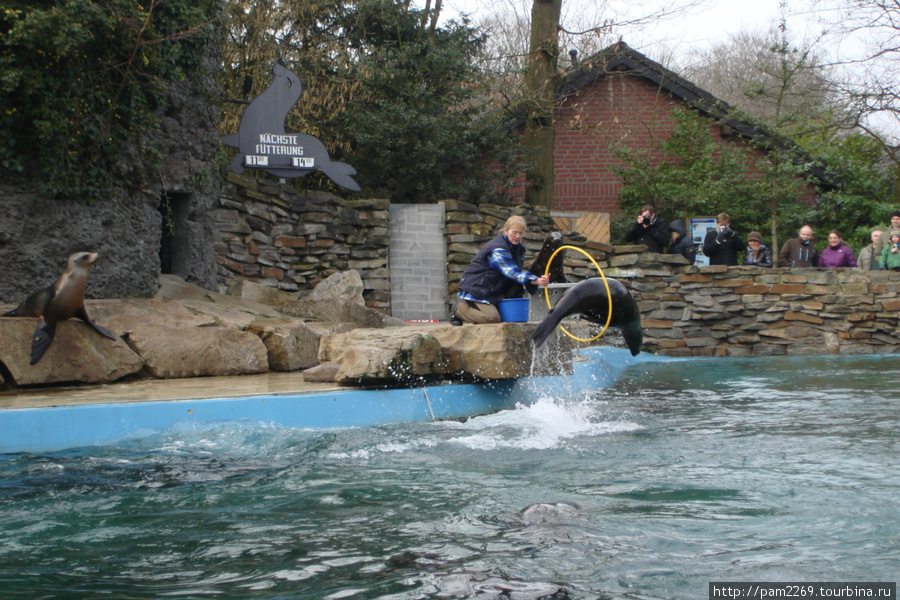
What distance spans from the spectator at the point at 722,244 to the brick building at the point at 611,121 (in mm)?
5119

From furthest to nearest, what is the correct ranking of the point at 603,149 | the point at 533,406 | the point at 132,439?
the point at 603,149
the point at 533,406
the point at 132,439

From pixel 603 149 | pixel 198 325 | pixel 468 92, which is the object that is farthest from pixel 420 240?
pixel 603 149

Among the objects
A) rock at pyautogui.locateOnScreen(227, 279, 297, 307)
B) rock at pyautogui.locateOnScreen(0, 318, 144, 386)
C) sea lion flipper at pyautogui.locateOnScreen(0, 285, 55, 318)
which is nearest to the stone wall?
rock at pyautogui.locateOnScreen(227, 279, 297, 307)

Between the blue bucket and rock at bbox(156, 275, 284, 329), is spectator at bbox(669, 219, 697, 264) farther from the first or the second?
rock at bbox(156, 275, 284, 329)

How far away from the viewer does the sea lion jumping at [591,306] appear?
7.05 m

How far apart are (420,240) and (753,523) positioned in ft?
33.4

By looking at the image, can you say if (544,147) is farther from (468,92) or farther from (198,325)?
(198,325)

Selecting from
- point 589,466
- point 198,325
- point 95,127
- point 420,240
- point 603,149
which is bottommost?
point 589,466

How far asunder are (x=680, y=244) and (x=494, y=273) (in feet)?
25.9

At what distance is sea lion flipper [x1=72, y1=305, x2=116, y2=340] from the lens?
22.5ft

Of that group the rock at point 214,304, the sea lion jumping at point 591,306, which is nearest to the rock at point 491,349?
the sea lion jumping at point 591,306

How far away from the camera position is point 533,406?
750 centimetres

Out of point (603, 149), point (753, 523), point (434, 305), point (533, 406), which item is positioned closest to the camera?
point (753, 523)

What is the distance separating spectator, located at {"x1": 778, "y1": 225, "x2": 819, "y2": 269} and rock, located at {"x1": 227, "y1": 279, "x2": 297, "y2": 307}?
8892mm
